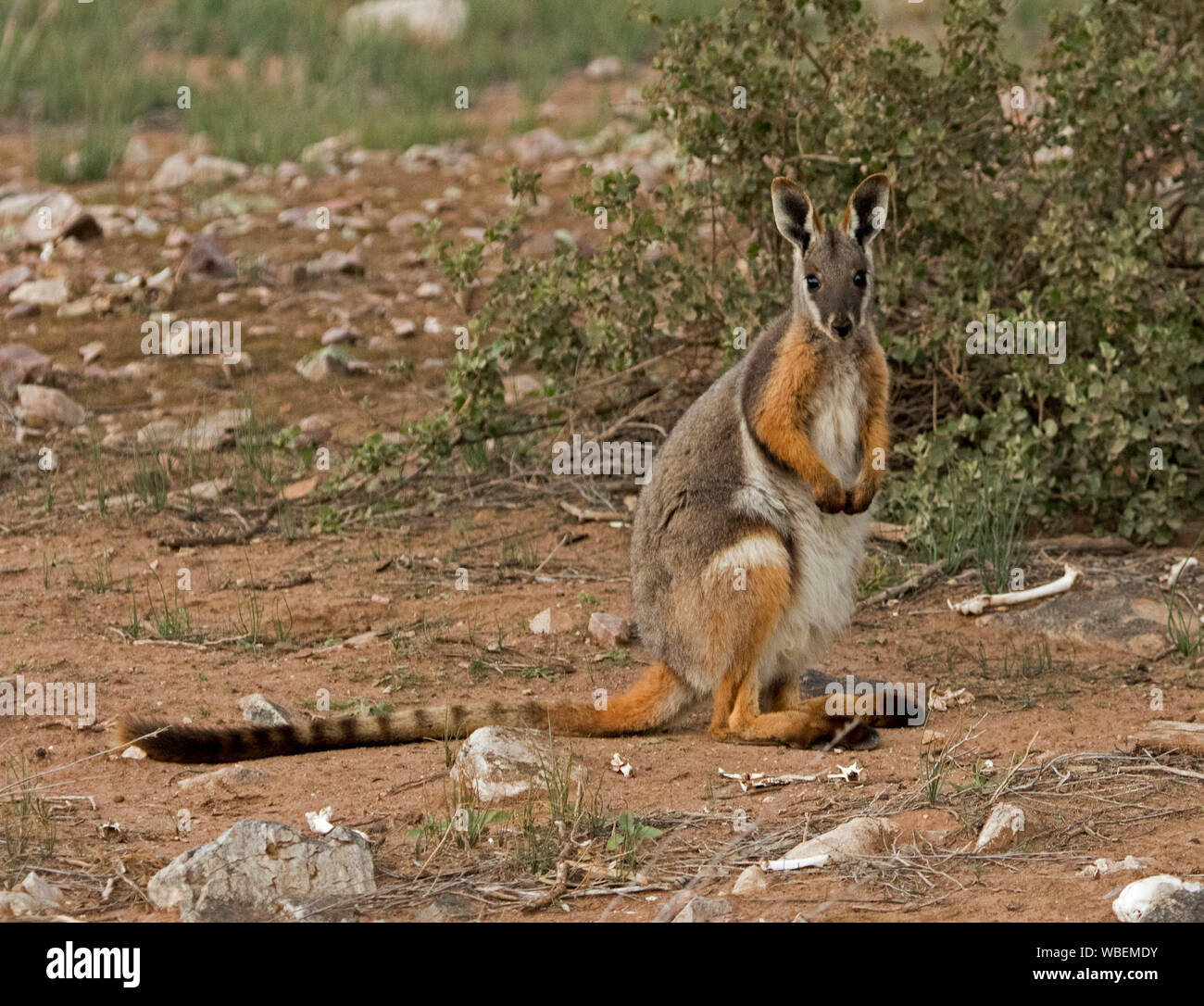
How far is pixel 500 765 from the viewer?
483 cm

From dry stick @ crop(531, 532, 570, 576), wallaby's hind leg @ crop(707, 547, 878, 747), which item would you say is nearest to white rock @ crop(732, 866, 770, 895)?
wallaby's hind leg @ crop(707, 547, 878, 747)

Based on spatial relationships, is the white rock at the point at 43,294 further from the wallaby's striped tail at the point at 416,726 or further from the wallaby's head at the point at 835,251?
the wallaby's head at the point at 835,251

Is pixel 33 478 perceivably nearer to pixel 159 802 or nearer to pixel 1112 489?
pixel 159 802

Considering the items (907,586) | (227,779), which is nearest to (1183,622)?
(907,586)

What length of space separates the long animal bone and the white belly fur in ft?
3.46

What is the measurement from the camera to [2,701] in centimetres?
565

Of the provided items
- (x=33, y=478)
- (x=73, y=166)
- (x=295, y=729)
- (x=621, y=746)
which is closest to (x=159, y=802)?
(x=295, y=729)

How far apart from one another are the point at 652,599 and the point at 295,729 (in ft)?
4.58

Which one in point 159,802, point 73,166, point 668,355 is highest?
point 73,166

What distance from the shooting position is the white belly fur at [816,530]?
5.73m

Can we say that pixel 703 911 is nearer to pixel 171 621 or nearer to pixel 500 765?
pixel 500 765

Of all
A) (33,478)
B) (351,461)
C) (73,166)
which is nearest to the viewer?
(351,461)

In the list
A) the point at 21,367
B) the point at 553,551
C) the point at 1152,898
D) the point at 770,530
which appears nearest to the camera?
the point at 1152,898

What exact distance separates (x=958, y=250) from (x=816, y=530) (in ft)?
8.54
